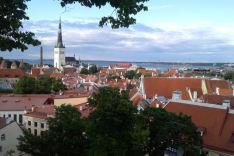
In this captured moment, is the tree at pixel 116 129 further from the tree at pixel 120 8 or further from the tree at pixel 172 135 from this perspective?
the tree at pixel 120 8

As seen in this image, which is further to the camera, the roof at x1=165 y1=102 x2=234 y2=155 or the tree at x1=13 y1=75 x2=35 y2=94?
the tree at x1=13 y1=75 x2=35 y2=94

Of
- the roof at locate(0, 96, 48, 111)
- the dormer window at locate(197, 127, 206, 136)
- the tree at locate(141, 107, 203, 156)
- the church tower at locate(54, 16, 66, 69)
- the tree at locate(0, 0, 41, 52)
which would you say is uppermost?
the church tower at locate(54, 16, 66, 69)

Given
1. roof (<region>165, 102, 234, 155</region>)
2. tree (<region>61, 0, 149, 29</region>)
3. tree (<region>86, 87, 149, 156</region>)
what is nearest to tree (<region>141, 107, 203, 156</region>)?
tree (<region>86, 87, 149, 156</region>)

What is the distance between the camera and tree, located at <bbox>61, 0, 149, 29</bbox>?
6.72 meters

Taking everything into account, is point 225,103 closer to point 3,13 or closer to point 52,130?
point 52,130

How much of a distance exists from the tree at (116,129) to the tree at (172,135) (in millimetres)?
1318

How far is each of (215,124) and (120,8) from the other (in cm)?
1248

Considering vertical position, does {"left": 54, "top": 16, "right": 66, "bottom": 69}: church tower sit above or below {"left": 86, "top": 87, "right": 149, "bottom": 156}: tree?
above

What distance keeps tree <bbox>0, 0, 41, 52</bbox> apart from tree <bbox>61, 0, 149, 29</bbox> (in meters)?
1.32

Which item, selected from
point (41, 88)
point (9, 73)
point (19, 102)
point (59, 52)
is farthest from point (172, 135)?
point (59, 52)

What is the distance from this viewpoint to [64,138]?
50.1 ft

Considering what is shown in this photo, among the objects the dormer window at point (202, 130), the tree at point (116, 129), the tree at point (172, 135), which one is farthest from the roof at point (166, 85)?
the tree at point (116, 129)

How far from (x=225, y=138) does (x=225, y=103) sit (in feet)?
11.5

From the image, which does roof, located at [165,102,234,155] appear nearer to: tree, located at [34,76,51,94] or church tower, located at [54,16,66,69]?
tree, located at [34,76,51,94]
